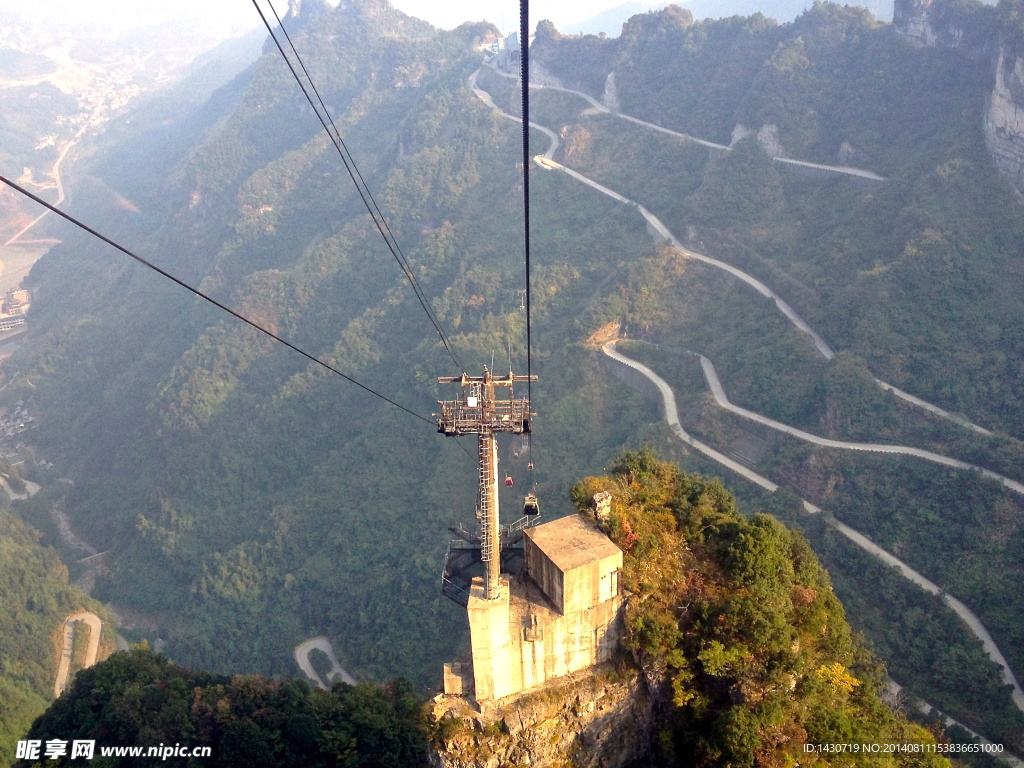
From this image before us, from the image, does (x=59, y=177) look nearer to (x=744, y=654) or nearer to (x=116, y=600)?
(x=116, y=600)

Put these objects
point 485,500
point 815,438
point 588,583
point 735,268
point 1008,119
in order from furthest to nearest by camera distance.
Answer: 1. point 735,268
2. point 1008,119
3. point 815,438
4. point 588,583
5. point 485,500

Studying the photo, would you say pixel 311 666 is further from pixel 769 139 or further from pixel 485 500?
pixel 769 139

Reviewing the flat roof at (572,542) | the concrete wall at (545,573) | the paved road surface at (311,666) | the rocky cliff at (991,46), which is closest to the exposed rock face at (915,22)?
the rocky cliff at (991,46)

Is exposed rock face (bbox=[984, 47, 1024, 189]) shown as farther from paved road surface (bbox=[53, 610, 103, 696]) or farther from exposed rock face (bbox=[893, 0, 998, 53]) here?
paved road surface (bbox=[53, 610, 103, 696])

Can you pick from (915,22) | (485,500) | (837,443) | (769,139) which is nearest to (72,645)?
(485,500)

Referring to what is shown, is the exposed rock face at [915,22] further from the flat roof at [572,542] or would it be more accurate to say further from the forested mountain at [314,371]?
the flat roof at [572,542]

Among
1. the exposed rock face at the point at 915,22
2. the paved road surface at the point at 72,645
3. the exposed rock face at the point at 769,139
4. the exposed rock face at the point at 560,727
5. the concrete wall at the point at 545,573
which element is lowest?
the paved road surface at the point at 72,645

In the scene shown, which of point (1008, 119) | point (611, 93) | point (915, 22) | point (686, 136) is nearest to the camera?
point (1008, 119)
